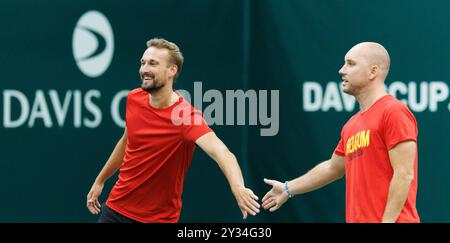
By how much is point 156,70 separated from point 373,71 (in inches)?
71.4

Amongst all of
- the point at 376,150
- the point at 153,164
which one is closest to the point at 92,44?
the point at 153,164

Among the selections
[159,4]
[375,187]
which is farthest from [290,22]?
[375,187]

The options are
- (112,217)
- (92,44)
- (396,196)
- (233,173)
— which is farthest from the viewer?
(92,44)

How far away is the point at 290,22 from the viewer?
31.5 feet

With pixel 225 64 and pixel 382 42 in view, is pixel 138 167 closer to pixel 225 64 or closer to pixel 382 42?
pixel 225 64

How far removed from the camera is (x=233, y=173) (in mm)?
7273

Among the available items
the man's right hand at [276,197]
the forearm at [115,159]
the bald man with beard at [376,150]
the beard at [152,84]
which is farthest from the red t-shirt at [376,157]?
the forearm at [115,159]

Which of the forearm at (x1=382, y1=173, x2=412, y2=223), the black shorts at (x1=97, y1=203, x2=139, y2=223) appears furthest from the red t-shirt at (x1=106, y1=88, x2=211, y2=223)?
the forearm at (x1=382, y1=173, x2=412, y2=223)

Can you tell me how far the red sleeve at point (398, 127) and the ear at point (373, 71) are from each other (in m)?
0.46

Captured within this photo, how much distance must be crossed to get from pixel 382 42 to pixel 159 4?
218 centimetres

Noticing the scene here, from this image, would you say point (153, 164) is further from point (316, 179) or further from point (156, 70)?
point (316, 179)

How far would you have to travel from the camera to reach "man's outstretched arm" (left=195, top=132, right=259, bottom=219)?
7070 millimetres

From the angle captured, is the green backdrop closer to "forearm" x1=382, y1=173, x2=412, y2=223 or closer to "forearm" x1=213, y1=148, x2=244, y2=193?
"forearm" x1=213, y1=148, x2=244, y2=193

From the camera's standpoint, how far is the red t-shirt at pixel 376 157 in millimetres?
6621
